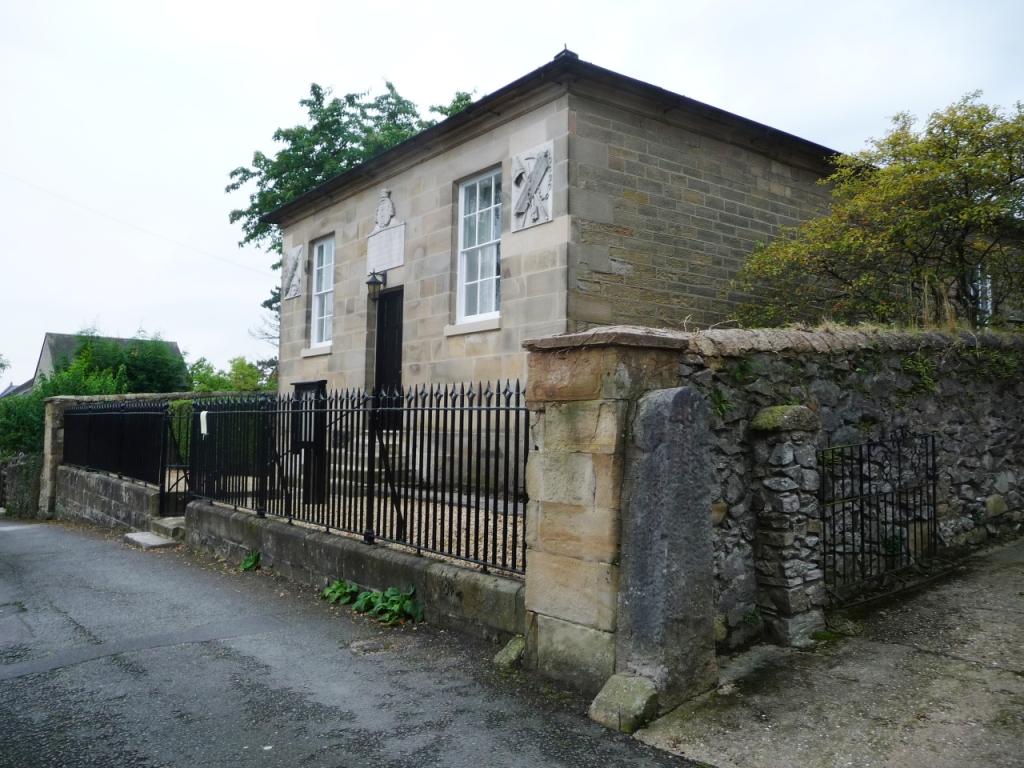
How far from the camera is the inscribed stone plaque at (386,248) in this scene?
11.8 metres

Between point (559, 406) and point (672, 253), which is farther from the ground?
point (672, 253)

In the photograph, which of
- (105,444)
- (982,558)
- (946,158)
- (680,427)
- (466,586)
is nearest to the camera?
(680,427)

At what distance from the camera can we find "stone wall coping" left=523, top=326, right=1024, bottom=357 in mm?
4059

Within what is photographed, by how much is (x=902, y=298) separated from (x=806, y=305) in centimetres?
158

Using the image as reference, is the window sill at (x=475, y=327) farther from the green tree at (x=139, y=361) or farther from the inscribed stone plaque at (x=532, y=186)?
the green tree at (x=139, y=361)

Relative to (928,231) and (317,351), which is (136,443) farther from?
(928,231)

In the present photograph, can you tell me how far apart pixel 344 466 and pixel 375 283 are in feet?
20.1

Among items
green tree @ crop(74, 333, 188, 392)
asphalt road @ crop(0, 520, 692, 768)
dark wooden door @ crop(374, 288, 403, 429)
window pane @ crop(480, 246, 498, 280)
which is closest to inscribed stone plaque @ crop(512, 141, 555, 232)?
window pane @ crop(480, 246, 498, 280)

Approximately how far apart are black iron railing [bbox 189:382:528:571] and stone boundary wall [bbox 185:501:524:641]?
14 cm

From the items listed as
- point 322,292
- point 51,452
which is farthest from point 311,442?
point 51,452

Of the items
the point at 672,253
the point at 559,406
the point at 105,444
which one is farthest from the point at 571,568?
the point at 105,444

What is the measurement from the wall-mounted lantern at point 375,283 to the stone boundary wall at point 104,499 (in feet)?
14.5

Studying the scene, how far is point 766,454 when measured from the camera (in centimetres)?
449

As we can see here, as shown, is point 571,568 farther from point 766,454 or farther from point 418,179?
point 418,179
